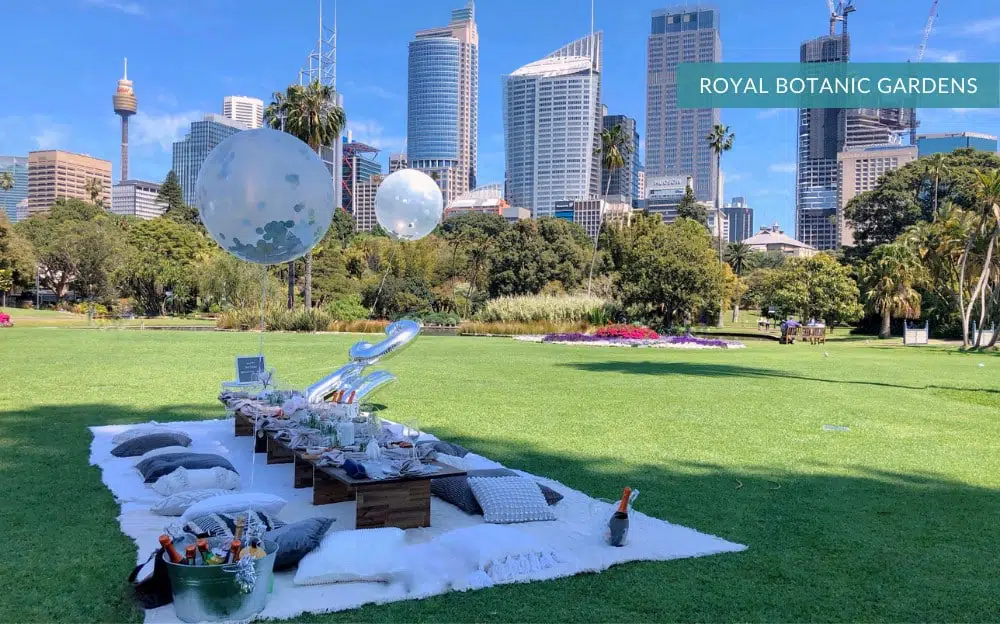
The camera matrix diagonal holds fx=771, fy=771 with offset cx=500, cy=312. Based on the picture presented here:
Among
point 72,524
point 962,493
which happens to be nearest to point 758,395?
point 962,493

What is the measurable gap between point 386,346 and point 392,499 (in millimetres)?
4462

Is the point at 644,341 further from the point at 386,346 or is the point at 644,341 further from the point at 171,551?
the point at 171,551

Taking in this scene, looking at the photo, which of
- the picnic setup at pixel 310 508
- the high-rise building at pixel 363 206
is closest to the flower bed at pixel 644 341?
the picnic setup at pixel 310 508

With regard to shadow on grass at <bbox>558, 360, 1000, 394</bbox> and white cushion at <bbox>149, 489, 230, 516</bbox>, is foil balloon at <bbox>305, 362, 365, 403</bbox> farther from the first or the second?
shadow on grass at <bbox>558, 360, 1000, 394</bbox>

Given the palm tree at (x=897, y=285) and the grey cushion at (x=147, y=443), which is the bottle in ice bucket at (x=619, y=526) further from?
the palm tree at (x=897, y=285)

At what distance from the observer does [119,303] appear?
58719 millimetres

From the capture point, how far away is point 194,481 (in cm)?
696

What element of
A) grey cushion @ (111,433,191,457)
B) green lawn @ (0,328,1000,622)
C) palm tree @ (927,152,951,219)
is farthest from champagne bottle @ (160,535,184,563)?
palm tree @ (927,152,951,219)

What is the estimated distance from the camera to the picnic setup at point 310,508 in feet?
15.0

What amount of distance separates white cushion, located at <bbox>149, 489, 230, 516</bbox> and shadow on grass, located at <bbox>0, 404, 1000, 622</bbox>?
371mm

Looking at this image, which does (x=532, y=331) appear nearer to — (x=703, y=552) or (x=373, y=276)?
(x=373, y=276)

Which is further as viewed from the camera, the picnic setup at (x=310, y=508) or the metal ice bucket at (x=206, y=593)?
the picnic setup at (x=310, y=508)

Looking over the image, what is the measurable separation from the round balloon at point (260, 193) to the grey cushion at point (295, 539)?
260 centimetres

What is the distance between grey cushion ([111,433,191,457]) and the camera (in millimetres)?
8539
